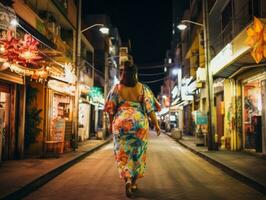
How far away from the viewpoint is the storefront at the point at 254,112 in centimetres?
1519

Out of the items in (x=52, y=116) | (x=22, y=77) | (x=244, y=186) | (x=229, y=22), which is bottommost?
(x=244, y=186)

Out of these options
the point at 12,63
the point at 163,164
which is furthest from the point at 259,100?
the point at 12,63

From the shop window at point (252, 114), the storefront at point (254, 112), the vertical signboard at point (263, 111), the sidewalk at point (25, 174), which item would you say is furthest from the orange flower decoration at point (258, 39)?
the sidewalk at point (25, 174)

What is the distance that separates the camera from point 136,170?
6.91 meters

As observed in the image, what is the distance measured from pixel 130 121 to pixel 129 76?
3.02 feet

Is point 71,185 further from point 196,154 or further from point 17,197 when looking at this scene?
point 196,154

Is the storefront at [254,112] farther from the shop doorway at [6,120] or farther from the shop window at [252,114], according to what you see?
the shop doorway at [6,120]

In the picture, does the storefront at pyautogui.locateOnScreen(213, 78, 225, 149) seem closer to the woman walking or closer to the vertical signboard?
the vertical signboard

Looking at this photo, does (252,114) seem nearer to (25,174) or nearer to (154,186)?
(154,186)

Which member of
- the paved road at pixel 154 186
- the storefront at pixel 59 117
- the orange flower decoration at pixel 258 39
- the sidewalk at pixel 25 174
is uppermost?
the orange flower decoration at pixel 258 39

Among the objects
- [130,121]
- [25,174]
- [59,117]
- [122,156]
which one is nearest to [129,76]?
[130,121]

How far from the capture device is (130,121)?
689 centimetres

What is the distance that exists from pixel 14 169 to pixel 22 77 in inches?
159

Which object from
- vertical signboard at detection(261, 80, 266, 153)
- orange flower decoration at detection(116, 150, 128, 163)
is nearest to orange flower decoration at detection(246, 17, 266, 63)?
vertical signboard at detection(261, 80, 266, 153)
